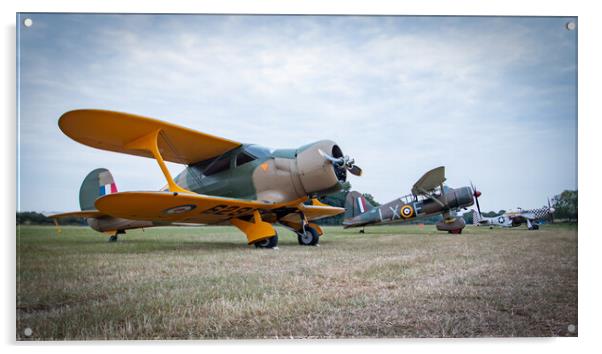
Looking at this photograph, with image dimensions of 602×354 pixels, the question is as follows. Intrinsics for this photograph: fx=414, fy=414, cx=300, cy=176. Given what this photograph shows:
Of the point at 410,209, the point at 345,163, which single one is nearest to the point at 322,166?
the point at 345,163

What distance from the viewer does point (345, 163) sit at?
504 cm

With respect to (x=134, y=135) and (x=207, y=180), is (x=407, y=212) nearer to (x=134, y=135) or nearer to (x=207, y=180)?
(x=207, y=180)

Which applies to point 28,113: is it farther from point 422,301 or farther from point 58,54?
point 422,301

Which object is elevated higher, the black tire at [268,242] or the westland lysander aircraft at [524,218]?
the westland lysander aircraft at [524,218]

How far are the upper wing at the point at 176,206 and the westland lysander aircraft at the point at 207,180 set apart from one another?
10 millimetres

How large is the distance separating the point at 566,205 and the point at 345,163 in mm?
2313

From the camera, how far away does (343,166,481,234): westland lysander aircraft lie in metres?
6.48

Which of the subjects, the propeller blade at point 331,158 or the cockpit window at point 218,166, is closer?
the propeller blade at point 331,158

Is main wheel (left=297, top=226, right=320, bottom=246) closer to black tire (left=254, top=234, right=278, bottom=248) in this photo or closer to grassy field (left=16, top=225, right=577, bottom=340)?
black tire (left=254, top=234, right=278, bottom=248)

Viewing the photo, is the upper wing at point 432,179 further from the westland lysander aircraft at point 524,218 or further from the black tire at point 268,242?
the black tire at point 268,242

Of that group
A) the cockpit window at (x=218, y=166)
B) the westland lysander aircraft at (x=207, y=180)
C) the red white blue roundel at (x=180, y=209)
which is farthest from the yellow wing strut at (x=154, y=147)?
the cockpit window at (x=218, y=166)

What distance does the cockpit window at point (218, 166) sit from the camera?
5766 millimetres

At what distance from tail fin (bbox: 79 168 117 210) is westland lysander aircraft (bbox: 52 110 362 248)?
0.01m
